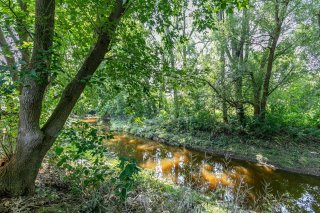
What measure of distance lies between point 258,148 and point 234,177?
114 inches

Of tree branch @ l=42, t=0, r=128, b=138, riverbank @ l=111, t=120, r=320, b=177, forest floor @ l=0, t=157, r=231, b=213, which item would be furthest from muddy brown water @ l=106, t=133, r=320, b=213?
tree branch @ l=42, t=0, r=128, b=138

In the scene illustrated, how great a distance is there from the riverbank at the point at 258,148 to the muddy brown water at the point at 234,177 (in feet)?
1.23

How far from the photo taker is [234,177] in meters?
6.26

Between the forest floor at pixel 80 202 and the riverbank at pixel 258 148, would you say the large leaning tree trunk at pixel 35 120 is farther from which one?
the riverbank at pixel 258 148

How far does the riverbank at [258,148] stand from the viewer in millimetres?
7022

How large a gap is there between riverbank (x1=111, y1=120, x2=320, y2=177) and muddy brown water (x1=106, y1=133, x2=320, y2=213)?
37 centimetres

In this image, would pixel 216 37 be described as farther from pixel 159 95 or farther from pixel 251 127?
pixel 159 95

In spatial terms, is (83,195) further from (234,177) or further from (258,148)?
(258,148)

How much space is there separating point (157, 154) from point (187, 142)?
1.93 metres

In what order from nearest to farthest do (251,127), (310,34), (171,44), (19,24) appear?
(19,24)
(171,44)
(310,34)
(251,127)

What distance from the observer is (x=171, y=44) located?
9.14ft

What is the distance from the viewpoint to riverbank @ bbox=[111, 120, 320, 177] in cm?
702

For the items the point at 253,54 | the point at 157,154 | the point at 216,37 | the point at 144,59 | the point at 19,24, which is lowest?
the point at 157,154

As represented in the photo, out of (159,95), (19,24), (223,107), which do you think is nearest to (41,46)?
(19,24)
